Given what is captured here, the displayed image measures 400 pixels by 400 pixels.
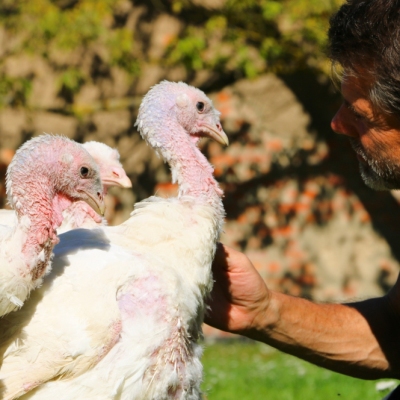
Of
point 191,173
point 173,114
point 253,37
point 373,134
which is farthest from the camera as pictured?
point 253,37

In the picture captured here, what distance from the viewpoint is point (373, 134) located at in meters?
3.13

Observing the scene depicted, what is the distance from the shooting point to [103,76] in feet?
30.2

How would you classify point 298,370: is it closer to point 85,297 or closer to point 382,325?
point 382,325

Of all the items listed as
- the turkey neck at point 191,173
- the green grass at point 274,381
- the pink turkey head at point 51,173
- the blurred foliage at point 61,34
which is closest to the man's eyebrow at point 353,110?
the turkey neck at point 191,173

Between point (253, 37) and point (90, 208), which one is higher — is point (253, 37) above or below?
below

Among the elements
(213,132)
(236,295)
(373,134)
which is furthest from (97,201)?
(373,134)

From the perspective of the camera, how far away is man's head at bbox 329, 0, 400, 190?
296 centimetres

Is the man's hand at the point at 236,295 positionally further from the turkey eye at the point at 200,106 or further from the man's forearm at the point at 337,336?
the turkey eye at the point at 200,106

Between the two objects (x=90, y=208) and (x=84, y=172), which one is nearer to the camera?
(x=84, y=172)

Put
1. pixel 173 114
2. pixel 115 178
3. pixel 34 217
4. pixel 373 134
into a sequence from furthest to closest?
pixel 115 178
pixel 173 114
pixel 373 134
pixel 34 217

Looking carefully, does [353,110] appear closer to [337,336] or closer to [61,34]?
[337,336]

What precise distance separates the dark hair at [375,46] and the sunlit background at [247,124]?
5523mm

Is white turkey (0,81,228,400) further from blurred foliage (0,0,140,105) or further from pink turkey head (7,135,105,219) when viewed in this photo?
blurred foliage (0,0,140,105)

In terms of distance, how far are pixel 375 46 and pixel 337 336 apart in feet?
4.93
